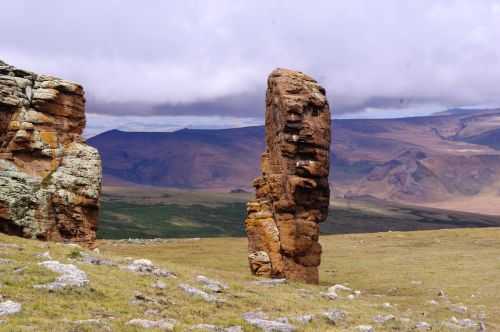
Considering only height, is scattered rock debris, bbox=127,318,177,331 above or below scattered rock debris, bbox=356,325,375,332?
above

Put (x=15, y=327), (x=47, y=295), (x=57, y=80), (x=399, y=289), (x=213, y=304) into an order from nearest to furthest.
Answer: (x=15, y=327) < (x=47, y=295) < (x=213, y=304) < (x=57, y=80) < (x=399, y=289)

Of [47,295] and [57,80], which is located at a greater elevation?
[57,80]

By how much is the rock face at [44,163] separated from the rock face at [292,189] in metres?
15.6

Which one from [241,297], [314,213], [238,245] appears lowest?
[238,245]

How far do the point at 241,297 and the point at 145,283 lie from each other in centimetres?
566

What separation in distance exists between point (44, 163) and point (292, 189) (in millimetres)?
21669

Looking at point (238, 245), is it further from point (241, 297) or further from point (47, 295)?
point (47, 295)

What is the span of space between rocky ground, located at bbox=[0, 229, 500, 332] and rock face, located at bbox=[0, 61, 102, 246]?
6.04 metres

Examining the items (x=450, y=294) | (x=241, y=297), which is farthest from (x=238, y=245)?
(x=241, y=297)

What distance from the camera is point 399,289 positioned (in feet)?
174

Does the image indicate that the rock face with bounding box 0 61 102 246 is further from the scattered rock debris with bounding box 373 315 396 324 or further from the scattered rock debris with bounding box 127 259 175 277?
the scattered rock debris with bounding box 373 315 396 324

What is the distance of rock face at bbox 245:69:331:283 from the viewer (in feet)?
172

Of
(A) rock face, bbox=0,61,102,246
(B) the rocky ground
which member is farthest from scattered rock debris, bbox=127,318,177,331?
(A) rock face, bbox=0,61,102,246

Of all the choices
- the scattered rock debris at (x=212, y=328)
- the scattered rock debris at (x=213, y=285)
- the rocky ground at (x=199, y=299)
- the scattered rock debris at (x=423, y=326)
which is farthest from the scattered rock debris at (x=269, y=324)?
the scattered rock debris at (x=423, y=326)
